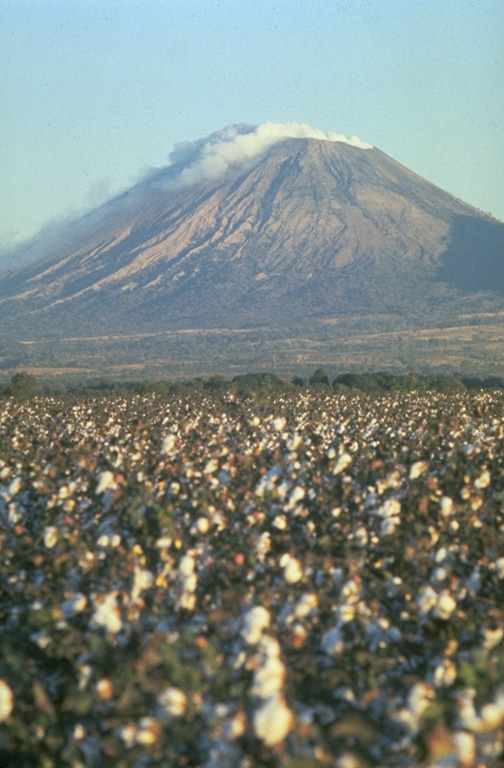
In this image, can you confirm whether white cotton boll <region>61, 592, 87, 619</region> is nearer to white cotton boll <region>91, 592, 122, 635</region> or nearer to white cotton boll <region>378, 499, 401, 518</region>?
white cotton boll <region>91, 592, 122, 635</region>

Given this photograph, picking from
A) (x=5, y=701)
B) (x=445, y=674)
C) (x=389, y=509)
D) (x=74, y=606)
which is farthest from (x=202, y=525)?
(x=445, y=674)

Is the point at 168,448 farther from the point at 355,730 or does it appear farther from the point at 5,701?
the point at 355,730

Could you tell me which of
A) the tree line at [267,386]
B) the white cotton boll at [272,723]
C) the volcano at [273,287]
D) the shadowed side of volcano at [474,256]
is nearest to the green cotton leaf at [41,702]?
the white cotton boll at [272,723]

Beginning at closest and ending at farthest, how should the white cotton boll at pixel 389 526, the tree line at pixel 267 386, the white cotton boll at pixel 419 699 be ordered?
1. the white cotton boll at pixel 419 699
2. the white cotton boll at pixel 389 526
3. the tree line at pixel 267 386

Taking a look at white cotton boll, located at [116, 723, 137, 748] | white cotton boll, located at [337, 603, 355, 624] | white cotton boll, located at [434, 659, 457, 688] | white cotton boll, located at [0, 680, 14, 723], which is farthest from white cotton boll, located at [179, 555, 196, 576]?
white cotton boll, located at [434, 659, 457, 688]

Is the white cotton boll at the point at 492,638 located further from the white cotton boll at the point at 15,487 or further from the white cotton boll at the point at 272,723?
the white cotton boll at the point at 15,487

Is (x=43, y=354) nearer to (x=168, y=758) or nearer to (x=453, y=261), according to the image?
(x=453, y=261)

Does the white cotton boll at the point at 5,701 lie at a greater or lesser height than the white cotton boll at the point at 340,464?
lesser

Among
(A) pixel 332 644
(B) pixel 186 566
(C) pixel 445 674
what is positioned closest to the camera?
(C) pixel 445 674
